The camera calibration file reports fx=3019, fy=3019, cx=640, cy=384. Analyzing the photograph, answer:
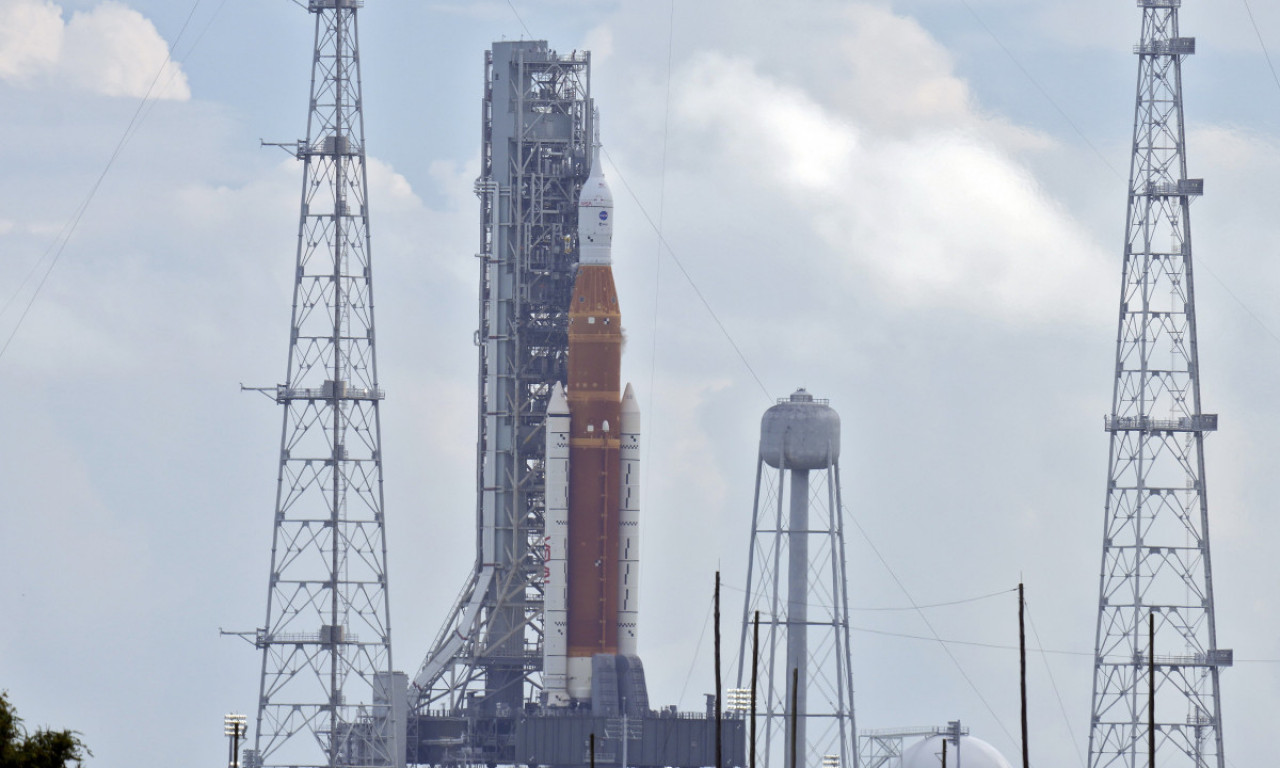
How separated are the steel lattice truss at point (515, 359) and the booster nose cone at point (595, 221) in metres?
4.15

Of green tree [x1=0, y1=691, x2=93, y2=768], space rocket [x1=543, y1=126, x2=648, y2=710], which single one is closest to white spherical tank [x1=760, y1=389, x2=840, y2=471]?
space rocket [x1=543, y1=126, x2=648, y2=710]

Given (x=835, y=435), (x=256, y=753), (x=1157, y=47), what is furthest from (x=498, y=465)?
(x=1157, y=47)

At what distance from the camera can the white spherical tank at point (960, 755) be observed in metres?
129

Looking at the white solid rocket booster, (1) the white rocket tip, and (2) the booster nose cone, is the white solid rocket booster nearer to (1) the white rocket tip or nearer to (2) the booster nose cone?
(1) the white rocket tip

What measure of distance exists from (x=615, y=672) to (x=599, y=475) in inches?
336

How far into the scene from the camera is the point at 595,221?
431 feet

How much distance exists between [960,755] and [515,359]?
2652cm

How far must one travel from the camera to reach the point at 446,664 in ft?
447

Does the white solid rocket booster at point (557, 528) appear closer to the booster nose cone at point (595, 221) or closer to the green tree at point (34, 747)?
the booster nose cone at point (595, 221)

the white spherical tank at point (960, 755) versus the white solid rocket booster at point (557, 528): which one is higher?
the white solid rocket booster at point (557, 528)

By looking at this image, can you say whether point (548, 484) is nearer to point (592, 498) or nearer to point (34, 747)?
point (592, 498)

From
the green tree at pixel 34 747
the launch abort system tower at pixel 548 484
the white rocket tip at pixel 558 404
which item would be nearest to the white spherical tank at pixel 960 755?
the launch abort system tower at pixel 548 484

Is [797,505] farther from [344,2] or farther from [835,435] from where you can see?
[344,2]

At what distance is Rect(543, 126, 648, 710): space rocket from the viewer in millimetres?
130500
